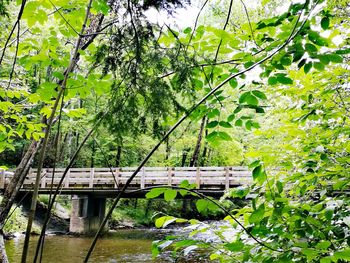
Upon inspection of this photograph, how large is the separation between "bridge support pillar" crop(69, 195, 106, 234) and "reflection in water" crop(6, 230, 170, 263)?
4.30ft

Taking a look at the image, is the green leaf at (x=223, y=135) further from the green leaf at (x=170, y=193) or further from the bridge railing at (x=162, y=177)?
the bridge railing at (x=162, y=177)

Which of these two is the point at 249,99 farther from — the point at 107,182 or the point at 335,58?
the point at 107,182

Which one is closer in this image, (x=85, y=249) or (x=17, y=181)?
(x=17, y=181)

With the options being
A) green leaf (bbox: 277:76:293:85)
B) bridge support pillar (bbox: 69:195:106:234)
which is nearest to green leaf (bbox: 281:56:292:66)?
green leaf (bbox: 277:76:293:85)

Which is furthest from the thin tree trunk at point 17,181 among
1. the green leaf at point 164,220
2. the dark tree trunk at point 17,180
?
the green leaf at point 164,220

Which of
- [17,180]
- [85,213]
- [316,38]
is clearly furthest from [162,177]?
[316,38]

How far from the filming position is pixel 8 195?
352 centimetres

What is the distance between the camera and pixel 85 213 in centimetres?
1594

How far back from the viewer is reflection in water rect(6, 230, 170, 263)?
31.7ft

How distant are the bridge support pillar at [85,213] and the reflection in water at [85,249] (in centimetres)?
131

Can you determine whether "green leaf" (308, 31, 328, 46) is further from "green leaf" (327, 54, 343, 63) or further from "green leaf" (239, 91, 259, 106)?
"green leaf" (239, 91, 259, 106)

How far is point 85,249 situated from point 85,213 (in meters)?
4.79

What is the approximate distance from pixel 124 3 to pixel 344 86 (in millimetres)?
1952

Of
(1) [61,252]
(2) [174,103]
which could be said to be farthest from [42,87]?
(1) [61,252]
